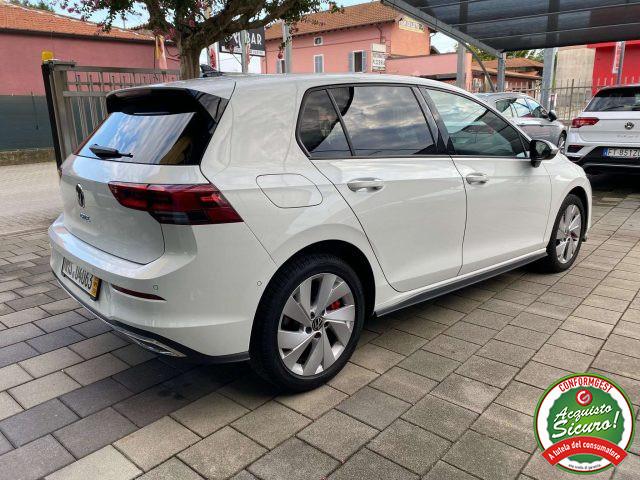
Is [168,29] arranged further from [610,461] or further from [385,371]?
[610,461]

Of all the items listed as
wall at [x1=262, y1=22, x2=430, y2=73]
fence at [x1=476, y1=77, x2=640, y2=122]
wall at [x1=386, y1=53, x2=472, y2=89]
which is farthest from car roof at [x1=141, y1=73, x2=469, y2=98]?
wall at [x1=262, y1=22, x2=430, y2=73]

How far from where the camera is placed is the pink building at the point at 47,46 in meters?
18.9

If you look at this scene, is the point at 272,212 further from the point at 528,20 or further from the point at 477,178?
the point at 528,20

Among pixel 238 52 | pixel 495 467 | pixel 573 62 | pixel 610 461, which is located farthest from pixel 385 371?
pixel 573 62

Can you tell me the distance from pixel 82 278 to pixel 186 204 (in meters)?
0.95

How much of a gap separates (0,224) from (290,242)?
6.31 m

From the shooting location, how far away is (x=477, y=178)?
12.1 feet

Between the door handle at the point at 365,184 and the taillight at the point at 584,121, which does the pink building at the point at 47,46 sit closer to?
the taillight at the point at 584,121

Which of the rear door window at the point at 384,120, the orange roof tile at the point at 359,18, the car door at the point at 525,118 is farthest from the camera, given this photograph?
the orange roof tile at the point at 359,18

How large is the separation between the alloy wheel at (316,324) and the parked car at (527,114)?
8965 mm

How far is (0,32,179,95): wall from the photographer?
18844mm

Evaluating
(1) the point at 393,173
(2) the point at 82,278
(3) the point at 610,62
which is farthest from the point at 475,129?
(3) the point at 610,62

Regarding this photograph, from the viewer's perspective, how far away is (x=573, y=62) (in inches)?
1318

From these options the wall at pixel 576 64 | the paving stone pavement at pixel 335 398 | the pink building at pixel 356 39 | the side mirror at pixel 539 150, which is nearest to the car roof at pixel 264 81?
the side mirror at pixel 539 150
